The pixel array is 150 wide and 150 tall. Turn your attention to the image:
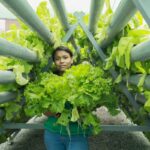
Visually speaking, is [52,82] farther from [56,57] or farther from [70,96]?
[56,57]

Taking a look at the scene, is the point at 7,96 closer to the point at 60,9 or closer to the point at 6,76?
the point at 6,76

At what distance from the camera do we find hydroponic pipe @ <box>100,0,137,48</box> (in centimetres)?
109

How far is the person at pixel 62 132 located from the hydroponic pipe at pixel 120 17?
29 centimetres

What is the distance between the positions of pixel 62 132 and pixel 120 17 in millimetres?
879

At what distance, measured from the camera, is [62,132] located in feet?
6.33

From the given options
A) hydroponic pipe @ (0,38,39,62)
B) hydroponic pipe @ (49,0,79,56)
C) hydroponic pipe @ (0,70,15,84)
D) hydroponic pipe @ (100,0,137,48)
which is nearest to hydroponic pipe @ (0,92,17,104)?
hydroponic pipe @ (0,70,15,84)

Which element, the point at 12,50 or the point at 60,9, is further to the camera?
the point at 60,9

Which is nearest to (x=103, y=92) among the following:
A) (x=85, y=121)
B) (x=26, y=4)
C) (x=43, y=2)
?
(x=85, y=121)

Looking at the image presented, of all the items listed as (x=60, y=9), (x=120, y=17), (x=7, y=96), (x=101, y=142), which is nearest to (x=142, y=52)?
(x=120, y=17)

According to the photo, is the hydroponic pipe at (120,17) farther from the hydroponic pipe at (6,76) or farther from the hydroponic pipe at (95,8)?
the hydroponic pipe at (6,76)

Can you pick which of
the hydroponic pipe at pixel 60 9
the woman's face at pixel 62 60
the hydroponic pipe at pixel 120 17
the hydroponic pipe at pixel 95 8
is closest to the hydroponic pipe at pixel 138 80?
the hydroponic pipe at pixel 120 17

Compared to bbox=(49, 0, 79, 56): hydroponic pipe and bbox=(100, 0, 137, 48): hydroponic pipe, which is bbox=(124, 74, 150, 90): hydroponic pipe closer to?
bbox=(100, 0, 137, 48): hydroponic pipe

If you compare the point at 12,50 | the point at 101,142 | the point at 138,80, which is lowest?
the point at 101,142

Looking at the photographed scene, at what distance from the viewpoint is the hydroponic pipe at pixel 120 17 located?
1.09 metres
